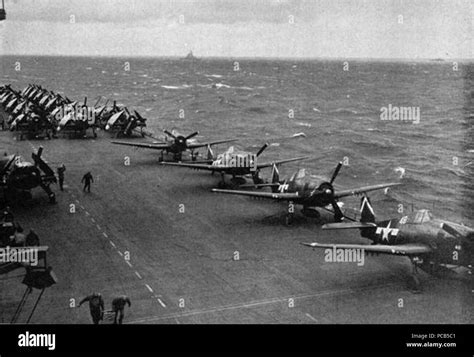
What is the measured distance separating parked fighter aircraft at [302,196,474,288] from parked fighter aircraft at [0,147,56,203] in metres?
22.6

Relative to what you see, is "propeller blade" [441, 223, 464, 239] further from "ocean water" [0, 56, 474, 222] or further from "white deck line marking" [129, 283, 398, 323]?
"ocean water" [0, 56, 474, 222]

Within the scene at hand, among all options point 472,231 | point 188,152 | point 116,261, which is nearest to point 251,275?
point 116,261

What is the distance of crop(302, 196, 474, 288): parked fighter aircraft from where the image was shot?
25.4 meters

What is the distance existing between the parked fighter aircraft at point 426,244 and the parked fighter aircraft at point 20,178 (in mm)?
22630

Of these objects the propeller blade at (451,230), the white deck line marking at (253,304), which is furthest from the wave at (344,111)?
the white deck line marking at (253,304)

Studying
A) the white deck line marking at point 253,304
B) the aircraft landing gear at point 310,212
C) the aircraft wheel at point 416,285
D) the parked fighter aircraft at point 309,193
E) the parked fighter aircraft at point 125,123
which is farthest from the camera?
the parked fighter aircraft at point 125,123

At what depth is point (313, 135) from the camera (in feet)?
328

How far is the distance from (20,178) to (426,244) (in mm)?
27502

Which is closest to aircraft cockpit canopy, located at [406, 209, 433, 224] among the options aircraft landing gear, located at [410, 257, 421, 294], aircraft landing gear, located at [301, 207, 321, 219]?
aircraft landing gear, located at [410, 257, 421, 294]

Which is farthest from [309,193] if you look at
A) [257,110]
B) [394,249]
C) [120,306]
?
[257,110]

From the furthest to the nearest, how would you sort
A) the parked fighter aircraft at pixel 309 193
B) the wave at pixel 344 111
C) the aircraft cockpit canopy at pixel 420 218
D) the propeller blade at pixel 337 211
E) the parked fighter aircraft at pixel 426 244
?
the wave at pixel 344 111 → the parked fighter aircraft at pixel 309 193 → the propeller blade at pixel 337 211 → the aircraft cockpit canopy at pixel 420 218 → the parked fighter aircraft at pixel 426 244

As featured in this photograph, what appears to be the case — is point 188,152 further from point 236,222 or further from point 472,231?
point 472,231

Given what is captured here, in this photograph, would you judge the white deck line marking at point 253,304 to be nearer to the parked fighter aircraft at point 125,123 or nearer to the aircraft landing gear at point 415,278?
the aircraft landing gear at point 415,278

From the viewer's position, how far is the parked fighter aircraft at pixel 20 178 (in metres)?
39.0
